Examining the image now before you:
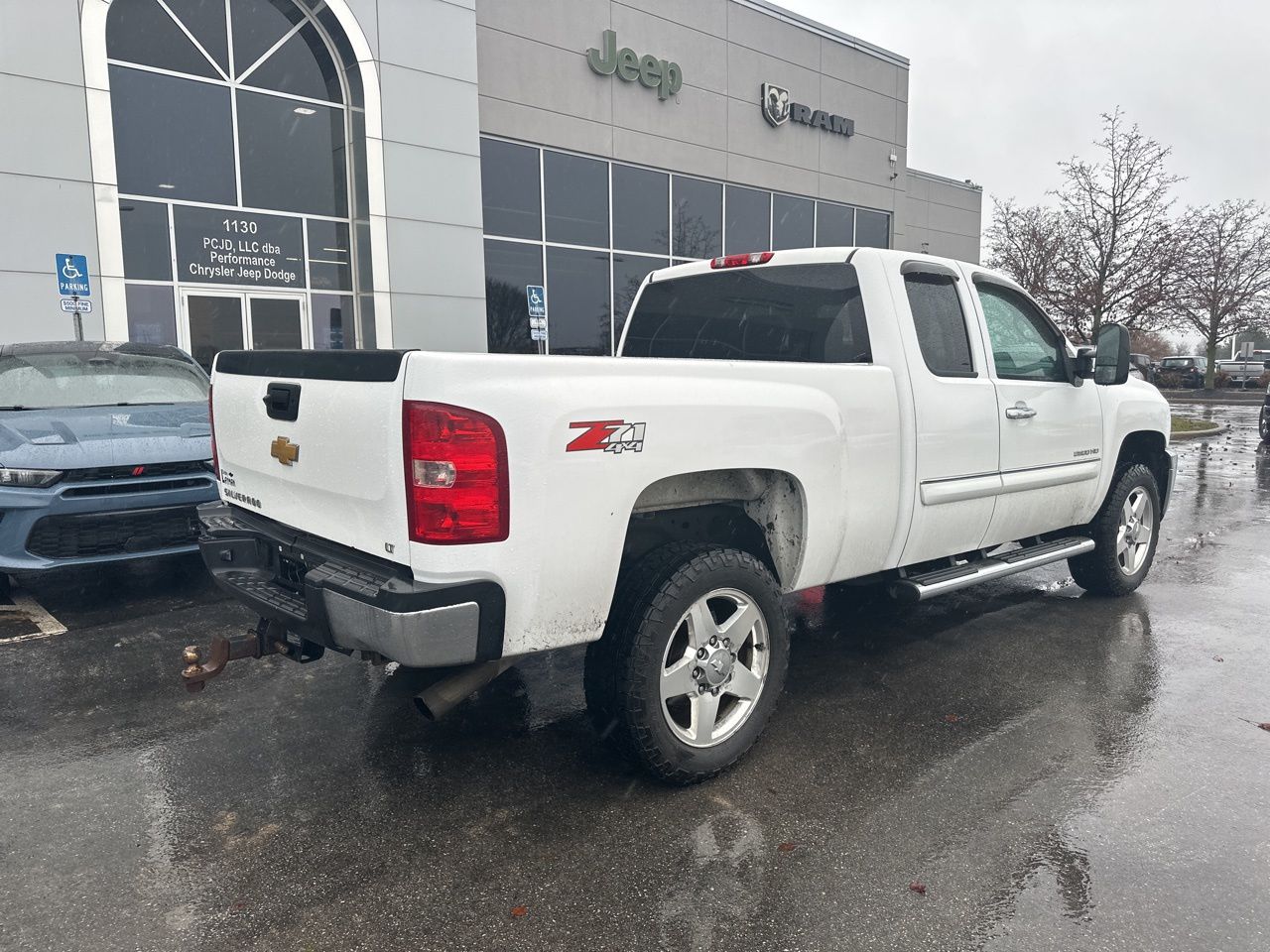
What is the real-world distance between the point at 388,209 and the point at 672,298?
11.5 metres

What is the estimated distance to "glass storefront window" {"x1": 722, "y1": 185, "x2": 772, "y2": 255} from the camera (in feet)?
70.3

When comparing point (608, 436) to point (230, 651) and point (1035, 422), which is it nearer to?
point (230, 651)

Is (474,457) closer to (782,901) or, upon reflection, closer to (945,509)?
(782,901)

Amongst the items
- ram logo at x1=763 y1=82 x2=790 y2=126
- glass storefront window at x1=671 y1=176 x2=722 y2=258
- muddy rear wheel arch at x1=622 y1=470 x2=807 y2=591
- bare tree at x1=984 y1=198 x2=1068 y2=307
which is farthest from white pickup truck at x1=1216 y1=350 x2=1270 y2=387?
muddy rear wheel arch at x1=622 y1=470 x2=807 y2=591

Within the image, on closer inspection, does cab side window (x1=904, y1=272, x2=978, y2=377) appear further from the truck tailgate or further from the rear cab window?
the truck tailgate

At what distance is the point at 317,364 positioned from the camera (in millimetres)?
3020

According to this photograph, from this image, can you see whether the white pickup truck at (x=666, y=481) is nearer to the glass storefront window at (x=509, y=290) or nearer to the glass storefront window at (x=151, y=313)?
the glass storefront window at (x=151, y=313)

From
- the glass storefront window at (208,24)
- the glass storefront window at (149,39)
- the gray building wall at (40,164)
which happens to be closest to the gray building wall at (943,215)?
the glass storefront window at (208,24)

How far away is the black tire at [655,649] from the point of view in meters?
3.00

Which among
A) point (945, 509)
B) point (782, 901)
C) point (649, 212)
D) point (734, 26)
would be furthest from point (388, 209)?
point (782, 901)

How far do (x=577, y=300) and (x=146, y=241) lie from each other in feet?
27.2

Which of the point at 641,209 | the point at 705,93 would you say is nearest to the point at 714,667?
the point at 641,209

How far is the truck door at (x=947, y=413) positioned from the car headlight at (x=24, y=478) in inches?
190

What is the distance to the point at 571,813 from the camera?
3.07 metres
